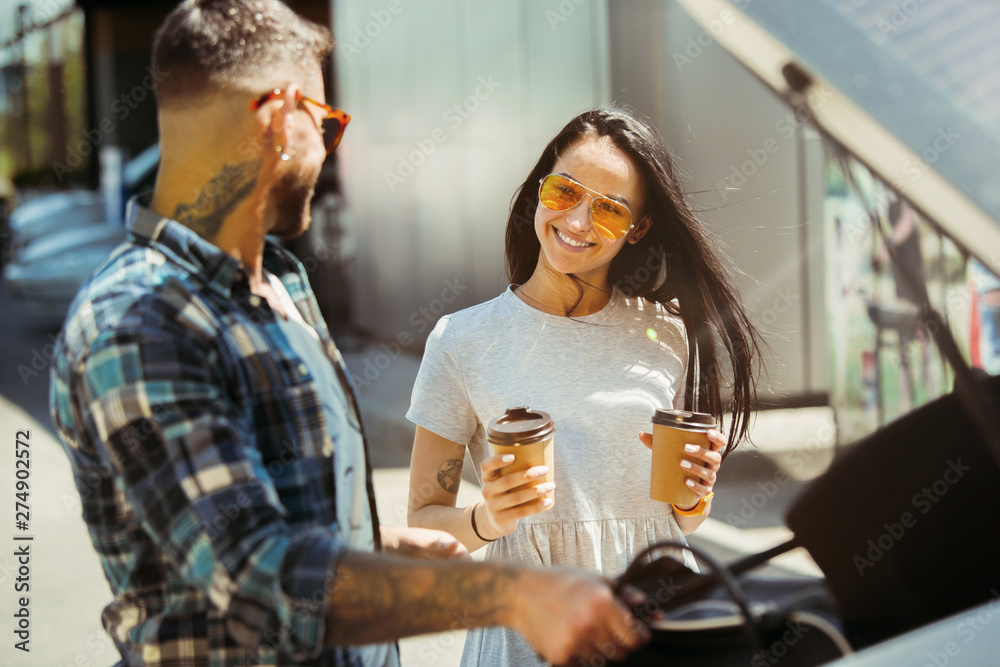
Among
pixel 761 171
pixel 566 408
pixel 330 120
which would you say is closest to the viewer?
pixel 330 120

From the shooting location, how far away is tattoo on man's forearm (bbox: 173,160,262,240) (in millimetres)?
1407

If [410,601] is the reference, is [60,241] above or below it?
below

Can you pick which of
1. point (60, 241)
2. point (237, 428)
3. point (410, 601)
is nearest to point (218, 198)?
point (237, 428)

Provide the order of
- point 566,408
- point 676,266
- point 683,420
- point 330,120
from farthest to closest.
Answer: point 676,266 → point 566,408 → point 683,420 → point 330,120

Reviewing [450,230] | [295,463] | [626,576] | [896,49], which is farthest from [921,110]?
[450,230]

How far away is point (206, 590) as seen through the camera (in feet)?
3.75

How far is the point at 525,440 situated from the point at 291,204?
0.66 meters

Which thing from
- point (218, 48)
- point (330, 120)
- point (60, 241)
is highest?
point (218, 48)

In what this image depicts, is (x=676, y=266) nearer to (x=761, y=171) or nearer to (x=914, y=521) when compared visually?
(x=914, y=521)

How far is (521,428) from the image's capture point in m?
1.75

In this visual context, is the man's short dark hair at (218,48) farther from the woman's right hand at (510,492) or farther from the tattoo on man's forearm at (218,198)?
the woman's right hand at (510,492)

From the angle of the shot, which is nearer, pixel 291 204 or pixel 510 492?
pixel 291 204

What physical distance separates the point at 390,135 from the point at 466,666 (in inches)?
364

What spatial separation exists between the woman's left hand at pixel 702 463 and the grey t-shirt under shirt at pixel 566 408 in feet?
0.52
